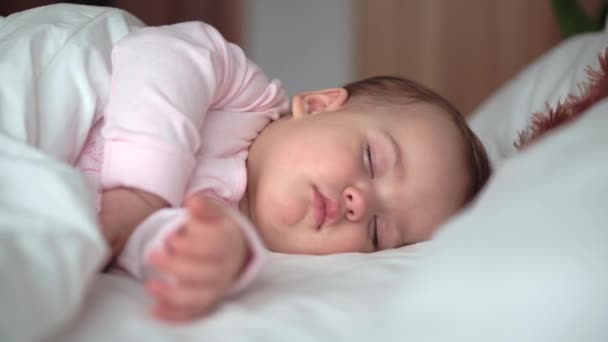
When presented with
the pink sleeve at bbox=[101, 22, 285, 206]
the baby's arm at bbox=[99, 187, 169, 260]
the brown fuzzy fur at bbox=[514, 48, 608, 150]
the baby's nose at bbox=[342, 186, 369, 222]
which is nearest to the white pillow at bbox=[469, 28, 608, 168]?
the brown fuzzy fur at bbox=[514, 48, 608, 150]

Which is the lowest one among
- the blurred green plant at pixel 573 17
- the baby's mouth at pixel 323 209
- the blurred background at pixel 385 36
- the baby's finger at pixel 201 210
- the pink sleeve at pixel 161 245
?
the blurred background at pixel 385 36

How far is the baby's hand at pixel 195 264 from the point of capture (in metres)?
0.54

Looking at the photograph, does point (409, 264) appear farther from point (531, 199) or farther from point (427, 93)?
point (427, 93)

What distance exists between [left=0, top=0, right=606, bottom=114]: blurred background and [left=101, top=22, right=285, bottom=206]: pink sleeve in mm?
1764

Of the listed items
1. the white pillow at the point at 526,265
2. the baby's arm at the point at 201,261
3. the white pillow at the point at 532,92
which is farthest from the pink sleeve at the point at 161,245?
the white pillow at the point at 532,92

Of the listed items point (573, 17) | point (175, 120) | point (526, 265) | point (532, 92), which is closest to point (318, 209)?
point (175, 120)

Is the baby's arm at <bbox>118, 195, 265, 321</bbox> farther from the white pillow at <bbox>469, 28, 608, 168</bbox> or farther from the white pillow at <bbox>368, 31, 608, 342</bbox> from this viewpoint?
the white pillow at <bbox>469, 28, 608, 168</bbox>

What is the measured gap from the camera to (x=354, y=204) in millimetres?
927

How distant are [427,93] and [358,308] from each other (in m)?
0.61

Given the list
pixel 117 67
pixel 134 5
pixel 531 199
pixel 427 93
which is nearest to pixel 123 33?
pixel 117 67

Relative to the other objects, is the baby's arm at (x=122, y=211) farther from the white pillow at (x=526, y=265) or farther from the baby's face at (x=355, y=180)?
the white pillow at (x=526, y=265)

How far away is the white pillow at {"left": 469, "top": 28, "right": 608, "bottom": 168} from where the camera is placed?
129 cm

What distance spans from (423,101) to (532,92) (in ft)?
1.43

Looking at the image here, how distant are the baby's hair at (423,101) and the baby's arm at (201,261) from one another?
1.71 ft
